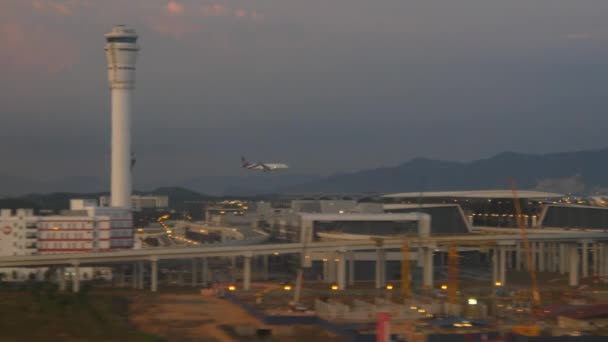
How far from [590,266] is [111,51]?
3216 centimetres

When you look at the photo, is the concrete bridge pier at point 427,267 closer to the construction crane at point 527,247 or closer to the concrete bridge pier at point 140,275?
the construction crane at point 527,247

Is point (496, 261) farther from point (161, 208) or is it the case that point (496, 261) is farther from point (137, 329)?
point (161, 208)

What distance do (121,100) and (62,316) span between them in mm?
37659

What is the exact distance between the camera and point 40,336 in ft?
98.2

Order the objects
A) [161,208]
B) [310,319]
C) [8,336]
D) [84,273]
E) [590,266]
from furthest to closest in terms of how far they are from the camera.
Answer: [161,208]
[590,266]
[84,273]
[310,319]
[8,336]

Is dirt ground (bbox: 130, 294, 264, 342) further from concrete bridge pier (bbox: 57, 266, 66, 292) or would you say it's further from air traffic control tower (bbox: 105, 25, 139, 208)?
air traffic control tower (bbox: 105, 25, 139, 208)

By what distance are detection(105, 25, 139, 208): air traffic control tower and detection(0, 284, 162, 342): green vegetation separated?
88.8 feet

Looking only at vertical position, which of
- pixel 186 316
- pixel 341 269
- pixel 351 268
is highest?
pixel 341 269

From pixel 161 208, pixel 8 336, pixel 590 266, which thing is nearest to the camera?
pixel 8 336

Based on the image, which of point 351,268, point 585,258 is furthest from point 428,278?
point 585,258

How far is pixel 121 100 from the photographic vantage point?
7025cm

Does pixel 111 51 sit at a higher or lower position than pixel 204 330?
higher

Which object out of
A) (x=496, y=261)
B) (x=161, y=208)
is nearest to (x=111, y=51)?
(x=496, y=261)

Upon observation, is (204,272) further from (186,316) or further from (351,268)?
(186,316)
